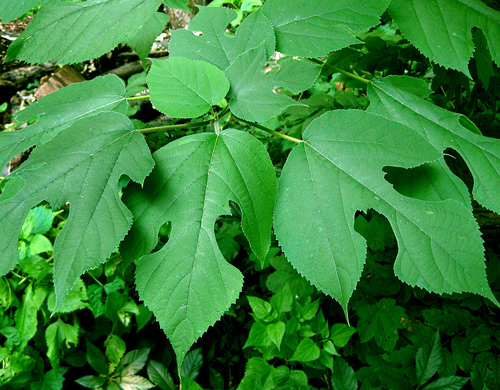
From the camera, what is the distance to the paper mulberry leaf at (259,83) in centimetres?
75

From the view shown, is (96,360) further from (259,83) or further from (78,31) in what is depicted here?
(259,83)

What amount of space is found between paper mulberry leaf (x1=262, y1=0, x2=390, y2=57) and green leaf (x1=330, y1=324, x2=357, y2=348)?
1260mm

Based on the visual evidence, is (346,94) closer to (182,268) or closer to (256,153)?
(256,153)

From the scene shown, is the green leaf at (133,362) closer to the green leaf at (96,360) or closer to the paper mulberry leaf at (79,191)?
the green leaf at (96,360)

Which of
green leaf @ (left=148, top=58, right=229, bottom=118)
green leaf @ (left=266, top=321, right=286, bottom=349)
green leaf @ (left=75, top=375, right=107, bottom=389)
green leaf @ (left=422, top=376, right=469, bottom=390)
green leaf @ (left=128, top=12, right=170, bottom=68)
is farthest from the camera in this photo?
green leaf @ (left=75, top=375, right=107, bottom=389)

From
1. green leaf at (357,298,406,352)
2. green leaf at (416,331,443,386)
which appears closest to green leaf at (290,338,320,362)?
green leaf at (357,298,406,352)

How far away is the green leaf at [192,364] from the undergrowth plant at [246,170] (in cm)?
131

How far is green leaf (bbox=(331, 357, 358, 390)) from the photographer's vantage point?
1.43 m

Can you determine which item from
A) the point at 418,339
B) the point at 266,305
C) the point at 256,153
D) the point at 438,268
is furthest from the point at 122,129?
the point at 418,339

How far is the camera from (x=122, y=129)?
0.74 metres

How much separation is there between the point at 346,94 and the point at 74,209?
1.51 metres

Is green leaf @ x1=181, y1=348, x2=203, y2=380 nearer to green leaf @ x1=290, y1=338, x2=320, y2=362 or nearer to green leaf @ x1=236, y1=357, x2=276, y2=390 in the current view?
green leaf @ x1=236, y1=357, x2=276, y2=390

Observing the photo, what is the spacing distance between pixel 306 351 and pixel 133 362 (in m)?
0.96

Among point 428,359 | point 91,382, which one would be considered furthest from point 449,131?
point 91,382
